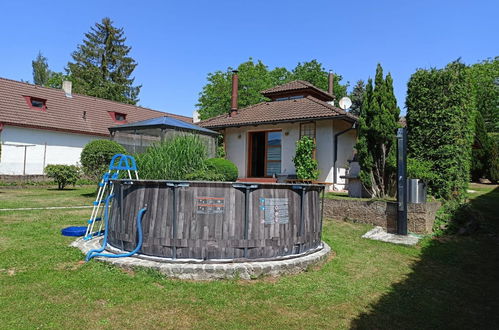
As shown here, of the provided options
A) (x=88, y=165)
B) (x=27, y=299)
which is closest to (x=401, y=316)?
(x=27, y=299)

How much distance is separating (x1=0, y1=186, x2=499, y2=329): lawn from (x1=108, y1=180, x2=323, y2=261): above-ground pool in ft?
1.41

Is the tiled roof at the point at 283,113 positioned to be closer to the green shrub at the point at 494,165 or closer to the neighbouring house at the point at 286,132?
the neighbouring house at the point at 286,132

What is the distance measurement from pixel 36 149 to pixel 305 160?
16.1 meters

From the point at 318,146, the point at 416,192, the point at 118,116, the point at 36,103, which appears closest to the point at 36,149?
the point at 36,103

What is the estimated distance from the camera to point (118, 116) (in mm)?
26531

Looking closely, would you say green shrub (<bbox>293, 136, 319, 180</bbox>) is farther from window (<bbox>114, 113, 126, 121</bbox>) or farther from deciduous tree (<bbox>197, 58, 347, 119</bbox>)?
deciduous tree (<bbox>197, 58, 347, 119</bbox>)

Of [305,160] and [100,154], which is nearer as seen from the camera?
[305,160]

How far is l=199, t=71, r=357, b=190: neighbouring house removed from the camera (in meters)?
12.8

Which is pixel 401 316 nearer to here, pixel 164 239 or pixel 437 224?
pixel 164 239

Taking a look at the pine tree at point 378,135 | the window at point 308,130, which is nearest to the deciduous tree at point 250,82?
the window at point 308,130

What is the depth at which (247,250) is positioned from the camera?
4625mm

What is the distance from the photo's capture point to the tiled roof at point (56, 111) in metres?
19.7

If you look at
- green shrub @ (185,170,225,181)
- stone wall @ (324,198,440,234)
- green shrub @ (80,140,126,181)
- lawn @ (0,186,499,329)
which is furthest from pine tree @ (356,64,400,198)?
green shrub @ (80,140,126,181)

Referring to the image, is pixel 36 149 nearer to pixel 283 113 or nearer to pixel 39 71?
pixel 283 113
